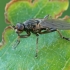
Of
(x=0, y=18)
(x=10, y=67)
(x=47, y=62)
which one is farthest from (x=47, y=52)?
(x=0, y=18)

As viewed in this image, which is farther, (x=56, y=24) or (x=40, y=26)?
(x=40, y=26)

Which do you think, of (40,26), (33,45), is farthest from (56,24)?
(33,45)

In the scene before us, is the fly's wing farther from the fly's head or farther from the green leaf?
the fly's head

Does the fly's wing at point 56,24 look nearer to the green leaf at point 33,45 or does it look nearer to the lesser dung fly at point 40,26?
the lesser dung fly at point 40,26

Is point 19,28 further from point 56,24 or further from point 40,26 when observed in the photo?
point 56,24

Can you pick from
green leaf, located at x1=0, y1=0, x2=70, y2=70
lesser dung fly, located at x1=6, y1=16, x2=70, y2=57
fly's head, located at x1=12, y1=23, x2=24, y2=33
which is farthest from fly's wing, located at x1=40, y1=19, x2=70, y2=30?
fly's head, located at x1=12, y1=23, x2=24, y2=33

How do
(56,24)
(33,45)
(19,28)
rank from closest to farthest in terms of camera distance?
(33,45) → (56,24) → (19,28)
